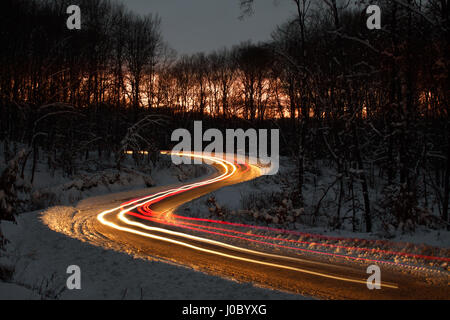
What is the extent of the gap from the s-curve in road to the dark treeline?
3.51 metres

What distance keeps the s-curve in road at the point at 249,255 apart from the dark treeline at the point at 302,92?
3509 millimetres

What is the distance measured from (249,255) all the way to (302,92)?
1182 cm

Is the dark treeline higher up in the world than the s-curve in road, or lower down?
higher up

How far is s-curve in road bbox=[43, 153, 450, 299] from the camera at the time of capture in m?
6.23

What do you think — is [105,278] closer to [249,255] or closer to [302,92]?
[249,255]

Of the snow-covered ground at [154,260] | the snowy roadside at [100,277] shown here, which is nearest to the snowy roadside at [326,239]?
the snow-covered ground at [154,260]

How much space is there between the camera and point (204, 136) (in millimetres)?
55406

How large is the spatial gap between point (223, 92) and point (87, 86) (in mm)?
30505
